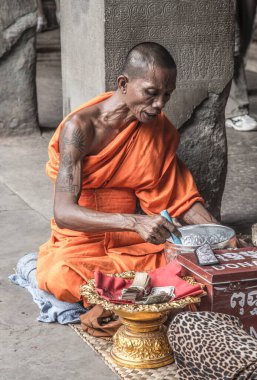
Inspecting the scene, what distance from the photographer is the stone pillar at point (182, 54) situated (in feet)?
15.0

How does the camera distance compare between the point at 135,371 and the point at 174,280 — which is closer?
the point at 135,371

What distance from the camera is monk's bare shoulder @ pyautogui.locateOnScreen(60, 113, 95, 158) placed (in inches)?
154

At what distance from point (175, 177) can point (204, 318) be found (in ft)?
4.11

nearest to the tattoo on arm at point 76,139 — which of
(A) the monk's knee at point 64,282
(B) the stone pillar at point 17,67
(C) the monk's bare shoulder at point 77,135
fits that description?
(C) the monk's bare shoulder at point 77,135

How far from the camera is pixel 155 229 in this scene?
3.65 meters

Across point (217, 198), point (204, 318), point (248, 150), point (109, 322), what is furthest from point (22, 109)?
point (204, 318)

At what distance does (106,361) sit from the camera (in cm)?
357

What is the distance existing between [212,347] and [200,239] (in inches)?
35.3

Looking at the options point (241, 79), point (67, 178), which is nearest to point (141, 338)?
point (67, 178)

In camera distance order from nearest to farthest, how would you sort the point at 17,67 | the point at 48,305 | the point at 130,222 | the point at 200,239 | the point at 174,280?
1. the point at 174,280
2. the point at 130,222
3. the point at 200,239
4. the point at 48,305
5. the point at 17,67

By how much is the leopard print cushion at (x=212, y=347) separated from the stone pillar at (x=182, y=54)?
1795mm

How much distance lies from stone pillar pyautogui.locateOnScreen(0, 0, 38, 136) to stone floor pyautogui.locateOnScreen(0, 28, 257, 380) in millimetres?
158

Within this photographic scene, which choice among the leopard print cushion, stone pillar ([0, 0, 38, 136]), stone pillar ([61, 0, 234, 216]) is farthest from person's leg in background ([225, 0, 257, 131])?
the leopard print cushion

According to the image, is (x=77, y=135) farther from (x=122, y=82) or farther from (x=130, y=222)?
(x=130, y=222)
